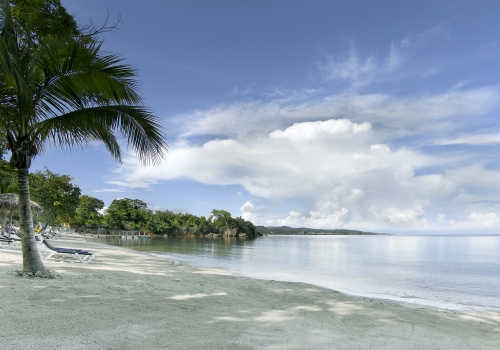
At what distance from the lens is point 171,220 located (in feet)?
327

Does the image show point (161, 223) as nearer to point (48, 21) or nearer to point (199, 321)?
point (48, 21)

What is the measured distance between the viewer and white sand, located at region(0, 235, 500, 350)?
142 inches

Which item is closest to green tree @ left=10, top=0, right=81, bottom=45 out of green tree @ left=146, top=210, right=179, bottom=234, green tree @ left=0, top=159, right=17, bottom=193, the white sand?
the white sand

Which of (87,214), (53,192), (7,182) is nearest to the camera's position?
(7,182)

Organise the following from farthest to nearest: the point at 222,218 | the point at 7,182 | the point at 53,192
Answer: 1. the point at 222,218
2. the point at 53,192
3. the point at 7,182

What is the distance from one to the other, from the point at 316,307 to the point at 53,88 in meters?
6.97

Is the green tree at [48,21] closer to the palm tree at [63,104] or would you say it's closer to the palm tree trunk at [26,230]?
the palm tree at [63,104]

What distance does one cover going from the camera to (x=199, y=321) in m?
4.52

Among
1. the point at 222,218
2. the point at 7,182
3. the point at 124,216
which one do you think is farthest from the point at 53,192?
the point at 222,218

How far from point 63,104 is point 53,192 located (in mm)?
34125

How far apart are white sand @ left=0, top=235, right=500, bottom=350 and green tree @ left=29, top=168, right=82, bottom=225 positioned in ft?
104

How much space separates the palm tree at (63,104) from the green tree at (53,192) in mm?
30537

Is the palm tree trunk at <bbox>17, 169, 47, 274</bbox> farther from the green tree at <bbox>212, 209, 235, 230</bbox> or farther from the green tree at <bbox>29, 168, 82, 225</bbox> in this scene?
the green tree at <bbox>212, 209, 235, 230</bbox>

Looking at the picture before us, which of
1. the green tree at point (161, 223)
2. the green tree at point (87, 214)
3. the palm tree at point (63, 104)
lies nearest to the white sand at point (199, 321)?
the palm tree at point (63, 104)
